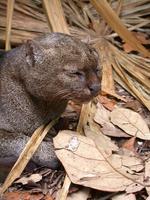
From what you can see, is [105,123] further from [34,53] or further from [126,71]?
[34,53]

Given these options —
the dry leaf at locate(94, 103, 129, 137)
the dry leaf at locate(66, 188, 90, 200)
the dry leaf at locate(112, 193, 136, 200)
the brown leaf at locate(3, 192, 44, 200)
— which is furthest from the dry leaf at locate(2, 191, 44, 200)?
the dry leaf at locate(94, 103, 129, 137)

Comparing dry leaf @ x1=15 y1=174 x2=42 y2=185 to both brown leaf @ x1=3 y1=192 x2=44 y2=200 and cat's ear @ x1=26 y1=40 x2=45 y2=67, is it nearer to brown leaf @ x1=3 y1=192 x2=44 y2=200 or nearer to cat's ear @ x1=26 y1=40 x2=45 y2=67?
brown leaf @ x1=3 y1=192 x2=44 y2=200

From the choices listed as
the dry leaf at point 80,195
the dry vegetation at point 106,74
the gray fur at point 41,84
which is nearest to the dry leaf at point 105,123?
the dry vegetation at point 106,74

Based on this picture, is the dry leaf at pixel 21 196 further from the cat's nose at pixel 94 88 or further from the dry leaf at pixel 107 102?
the dry leaf at pixel 107 102

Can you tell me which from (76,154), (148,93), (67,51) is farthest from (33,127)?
(148,93)

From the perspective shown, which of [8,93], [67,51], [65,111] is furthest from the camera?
[65,111]

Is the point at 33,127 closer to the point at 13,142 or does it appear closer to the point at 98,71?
the point at 13,142
